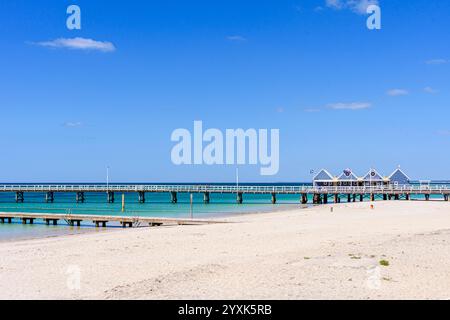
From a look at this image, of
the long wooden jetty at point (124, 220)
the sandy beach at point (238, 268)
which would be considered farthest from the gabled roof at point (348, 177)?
the sandy beach at point (238, 268)

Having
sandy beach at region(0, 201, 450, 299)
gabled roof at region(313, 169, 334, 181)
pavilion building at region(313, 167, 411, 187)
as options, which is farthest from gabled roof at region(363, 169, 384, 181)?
Answer: sandy beach at region(0, 201, 450, 299)

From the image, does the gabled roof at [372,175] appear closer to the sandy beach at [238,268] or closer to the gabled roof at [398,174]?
the gabled roof at [398,174]

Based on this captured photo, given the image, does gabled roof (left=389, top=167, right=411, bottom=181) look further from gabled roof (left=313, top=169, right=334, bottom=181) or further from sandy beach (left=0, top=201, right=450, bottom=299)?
sandy beach (left=0, top=201, right=450, bottom=299)

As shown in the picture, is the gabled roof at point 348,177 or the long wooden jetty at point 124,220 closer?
the long wooden jetty at point 124,220

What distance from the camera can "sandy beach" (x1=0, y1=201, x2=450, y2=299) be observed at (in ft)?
31.7

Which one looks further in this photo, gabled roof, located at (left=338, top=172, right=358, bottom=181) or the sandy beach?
gabled roof, located at (left=338, top=172, right=358, bottom=181)

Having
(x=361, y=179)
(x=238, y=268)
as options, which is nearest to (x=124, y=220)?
(x=238, y=268)

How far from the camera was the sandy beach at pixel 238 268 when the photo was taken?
967cm

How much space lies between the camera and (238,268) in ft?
39.4

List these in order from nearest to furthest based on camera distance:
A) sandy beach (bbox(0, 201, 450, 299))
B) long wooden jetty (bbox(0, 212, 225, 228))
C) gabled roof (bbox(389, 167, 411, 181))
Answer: sandy beach (bbox(0, 201, 450, 299)) → long wooden jetty (bbox(0, 212, 225, 228)) → gabled roof (bbox(389, 167, 411, 181))

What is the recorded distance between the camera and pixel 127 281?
434 inches

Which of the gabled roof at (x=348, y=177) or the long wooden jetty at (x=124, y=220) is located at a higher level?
the gabled roof at (x=348, y=177)
